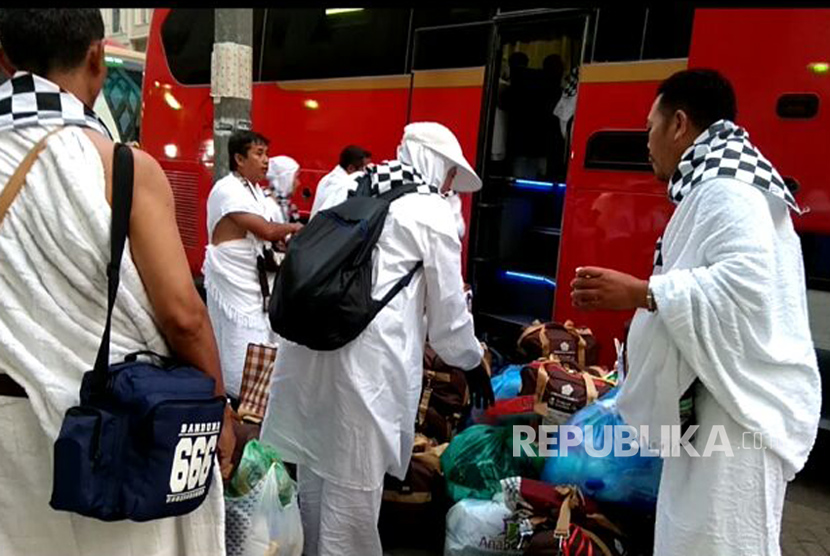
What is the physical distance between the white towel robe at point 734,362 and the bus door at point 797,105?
2016 mm

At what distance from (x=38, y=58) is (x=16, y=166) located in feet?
0.82

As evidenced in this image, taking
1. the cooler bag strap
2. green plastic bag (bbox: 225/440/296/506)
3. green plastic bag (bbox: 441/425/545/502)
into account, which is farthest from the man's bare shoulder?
green plastic bag (bbox: 441/425/545/502)

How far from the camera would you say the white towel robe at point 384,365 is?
2.58 m

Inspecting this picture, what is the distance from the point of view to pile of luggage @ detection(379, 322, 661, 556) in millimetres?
2740

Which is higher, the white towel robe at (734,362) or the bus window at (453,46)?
Answer: the bus window at (453,46)

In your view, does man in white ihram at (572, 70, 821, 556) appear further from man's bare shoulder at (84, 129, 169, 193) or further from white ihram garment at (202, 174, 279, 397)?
white ihram garment at (202, 174, 279, 397)

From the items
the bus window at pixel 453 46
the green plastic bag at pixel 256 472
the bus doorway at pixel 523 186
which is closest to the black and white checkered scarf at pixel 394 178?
the green plastic bag at pixel 256 472

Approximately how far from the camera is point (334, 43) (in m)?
6.26

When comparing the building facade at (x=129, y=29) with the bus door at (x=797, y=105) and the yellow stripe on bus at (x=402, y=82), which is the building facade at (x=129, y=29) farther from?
the bus door at (x=797, y=105)

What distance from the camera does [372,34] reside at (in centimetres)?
593

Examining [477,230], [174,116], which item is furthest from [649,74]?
[174,116]

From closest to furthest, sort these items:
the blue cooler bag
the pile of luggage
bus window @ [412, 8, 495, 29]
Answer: the blue cooler bag → the pile of luggage → bus window @ [412, 8, 495, 29]

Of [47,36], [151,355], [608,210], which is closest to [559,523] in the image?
[151,355]

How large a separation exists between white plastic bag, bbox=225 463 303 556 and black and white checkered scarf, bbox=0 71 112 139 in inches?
54.3
